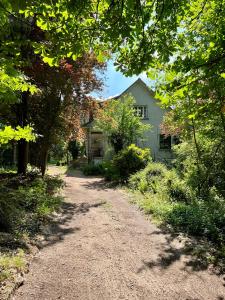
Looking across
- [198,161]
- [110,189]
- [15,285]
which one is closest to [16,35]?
[15,285]

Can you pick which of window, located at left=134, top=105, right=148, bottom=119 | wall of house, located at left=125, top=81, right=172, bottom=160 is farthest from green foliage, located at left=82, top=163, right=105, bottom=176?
window, located at left=134, top=105, right=148, bottom=119

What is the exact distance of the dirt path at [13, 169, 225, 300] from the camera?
4.34 metres

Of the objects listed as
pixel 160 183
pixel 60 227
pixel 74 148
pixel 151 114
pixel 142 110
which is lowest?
pixel 60 227

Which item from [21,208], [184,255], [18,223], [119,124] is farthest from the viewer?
[119,124]

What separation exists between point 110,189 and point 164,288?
10460 mm

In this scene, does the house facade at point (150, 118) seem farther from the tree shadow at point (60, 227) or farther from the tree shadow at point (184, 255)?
the tree shadow at point (184, 255)

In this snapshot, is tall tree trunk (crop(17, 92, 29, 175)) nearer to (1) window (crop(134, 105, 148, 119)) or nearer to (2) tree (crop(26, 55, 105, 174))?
(2) tree (crop(26, 55, 105, 174))

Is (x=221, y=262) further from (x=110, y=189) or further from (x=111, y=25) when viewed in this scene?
(x=110, y=189)

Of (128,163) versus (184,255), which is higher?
(128,163)

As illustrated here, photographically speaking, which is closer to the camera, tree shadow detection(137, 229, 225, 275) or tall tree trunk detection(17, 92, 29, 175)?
tree shadow detection(137, 229, 225, 275)

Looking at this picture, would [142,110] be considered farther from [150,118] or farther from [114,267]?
[114,267]

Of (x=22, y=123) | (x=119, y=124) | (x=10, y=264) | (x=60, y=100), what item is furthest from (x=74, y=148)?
(x=10, y=264)

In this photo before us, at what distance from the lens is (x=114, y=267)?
17.0ft

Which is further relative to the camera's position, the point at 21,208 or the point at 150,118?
the point at 150,118
